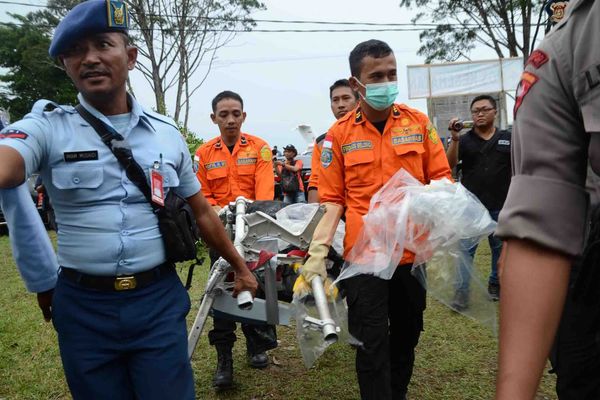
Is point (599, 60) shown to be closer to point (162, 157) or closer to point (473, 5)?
point (162, 157)

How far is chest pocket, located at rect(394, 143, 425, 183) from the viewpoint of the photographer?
2.85 meters

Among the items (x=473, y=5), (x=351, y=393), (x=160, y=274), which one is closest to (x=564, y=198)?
(x=160, y=274)

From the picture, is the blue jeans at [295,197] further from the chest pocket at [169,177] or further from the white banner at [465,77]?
the chest pocket at [169,177]

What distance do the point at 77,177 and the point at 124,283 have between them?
1.26ft

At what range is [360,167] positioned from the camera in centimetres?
287

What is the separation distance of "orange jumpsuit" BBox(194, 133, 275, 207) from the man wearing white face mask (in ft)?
4.41

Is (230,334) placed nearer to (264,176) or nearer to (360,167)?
(264,176)

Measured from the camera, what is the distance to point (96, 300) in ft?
5.90

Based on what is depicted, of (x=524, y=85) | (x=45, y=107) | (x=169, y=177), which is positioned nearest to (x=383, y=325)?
(x=169, y=177)

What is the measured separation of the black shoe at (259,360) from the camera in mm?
3857

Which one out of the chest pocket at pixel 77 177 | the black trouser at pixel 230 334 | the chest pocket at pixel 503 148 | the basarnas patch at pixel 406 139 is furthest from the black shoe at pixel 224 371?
the chest pocket at pixel 503 148

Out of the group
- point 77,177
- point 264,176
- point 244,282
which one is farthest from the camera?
point 264,176

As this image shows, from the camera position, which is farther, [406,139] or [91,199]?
[406,139]

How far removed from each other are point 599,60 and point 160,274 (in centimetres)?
155
